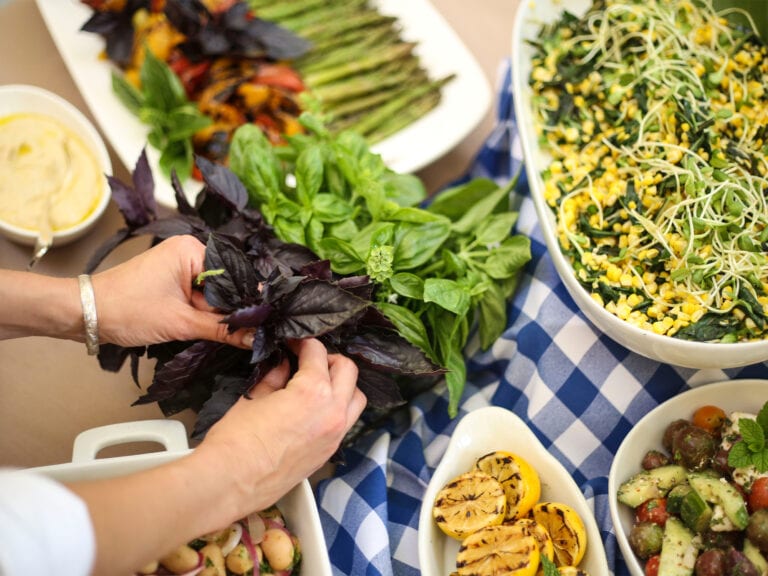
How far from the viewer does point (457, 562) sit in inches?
41.8

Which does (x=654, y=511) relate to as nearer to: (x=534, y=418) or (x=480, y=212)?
(x=534, y=418)

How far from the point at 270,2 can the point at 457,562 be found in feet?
4.50

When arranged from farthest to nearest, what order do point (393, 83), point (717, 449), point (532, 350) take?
point (393, 83)
point (532, 350)
point (717, 449)

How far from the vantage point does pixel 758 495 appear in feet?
3.43

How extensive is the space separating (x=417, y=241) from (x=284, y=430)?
1.41ft

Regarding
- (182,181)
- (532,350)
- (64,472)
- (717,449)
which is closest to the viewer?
(64,472)

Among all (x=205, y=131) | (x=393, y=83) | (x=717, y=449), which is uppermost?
(x=205, y=131)

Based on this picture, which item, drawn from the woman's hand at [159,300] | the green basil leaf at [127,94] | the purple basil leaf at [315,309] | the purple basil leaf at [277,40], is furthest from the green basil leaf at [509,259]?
the green basil leaf at [127,94]

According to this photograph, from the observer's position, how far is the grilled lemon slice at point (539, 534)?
1.04 metres

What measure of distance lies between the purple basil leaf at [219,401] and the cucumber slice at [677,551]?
634 mm

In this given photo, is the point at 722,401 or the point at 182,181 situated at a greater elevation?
the point at 182,181

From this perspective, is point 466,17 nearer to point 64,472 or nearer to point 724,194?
point 724,194

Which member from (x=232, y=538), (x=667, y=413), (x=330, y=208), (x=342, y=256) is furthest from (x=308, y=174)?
(x=667, y=413)

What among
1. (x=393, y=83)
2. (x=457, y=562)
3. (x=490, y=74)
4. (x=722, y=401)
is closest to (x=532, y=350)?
(x=722, y=401)
